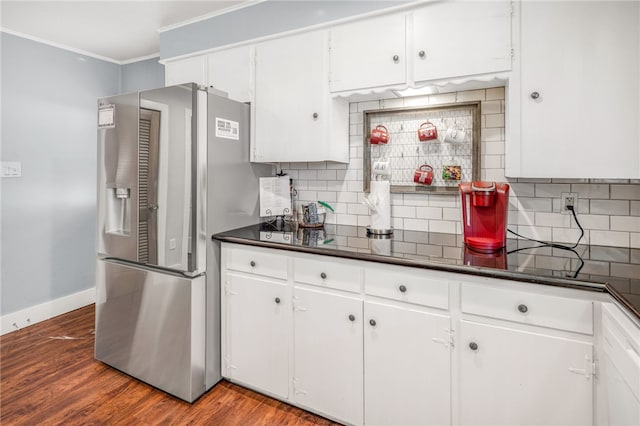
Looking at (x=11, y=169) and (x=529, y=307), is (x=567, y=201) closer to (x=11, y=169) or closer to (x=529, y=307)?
(x=529, y=307)

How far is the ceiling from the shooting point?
244 centimetres

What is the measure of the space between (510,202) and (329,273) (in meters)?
1.12

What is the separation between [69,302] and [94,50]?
2449 millimetres

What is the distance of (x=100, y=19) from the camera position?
105 inches

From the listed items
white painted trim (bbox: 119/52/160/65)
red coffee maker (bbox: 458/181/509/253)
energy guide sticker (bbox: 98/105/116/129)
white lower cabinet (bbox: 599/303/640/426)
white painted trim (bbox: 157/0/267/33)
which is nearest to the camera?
white lower cabinet (bbox: 599/303/640/426)

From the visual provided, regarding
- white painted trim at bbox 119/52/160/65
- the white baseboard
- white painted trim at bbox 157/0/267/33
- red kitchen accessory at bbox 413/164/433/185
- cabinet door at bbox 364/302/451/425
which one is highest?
white painted trim at bbox 119/52/160/65

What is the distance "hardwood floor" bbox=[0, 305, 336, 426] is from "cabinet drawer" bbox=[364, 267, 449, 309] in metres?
0.83

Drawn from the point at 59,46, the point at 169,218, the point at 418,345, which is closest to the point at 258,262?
the point at 169,218

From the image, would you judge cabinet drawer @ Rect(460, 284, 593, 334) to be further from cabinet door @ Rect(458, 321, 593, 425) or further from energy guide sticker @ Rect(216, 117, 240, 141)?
energy guide sticker @ Rect(216, 117, 240, 141)

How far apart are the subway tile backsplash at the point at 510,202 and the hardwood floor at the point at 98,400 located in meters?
1.27

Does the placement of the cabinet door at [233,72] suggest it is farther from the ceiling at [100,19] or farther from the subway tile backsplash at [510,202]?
the subway tile backsplash at [510,202]

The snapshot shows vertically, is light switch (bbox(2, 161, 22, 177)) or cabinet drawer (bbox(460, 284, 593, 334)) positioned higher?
light switch (bbox(2, 161, 22, 177))

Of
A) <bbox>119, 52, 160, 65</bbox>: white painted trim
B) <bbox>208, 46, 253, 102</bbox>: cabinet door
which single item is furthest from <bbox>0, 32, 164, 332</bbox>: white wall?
<bbox>208, 46, 253, 102</bbox>: cabinet door

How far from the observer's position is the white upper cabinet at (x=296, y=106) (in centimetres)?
214
